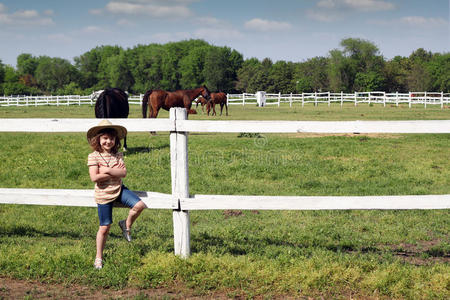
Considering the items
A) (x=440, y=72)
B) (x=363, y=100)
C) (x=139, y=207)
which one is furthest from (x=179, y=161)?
(x=440, y=72)

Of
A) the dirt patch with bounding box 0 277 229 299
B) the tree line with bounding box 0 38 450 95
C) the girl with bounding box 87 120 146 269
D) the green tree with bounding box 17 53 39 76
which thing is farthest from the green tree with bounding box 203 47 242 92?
the dirt patch with bounding box 0 277 229 299

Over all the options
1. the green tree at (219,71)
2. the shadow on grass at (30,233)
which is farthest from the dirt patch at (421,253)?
the green tree at (219,71)

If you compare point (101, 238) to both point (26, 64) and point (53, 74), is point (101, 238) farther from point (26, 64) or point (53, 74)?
point (26, 64)

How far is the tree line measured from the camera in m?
112

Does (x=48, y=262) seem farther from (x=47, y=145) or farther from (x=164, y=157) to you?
(x=47, y=145)

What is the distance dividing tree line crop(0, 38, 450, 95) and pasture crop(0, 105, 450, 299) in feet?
270

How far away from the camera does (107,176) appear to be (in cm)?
427

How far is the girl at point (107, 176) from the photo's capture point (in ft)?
14.1

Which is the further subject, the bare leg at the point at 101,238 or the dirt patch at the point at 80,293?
the bare leg at the point at 101,238

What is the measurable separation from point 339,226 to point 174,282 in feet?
9.94

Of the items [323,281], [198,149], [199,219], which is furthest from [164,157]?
[323,281]

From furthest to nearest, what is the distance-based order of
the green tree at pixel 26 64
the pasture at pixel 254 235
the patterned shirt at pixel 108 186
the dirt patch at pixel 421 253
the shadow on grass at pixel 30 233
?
the green tree at pixel 26 64 → the shadow on grass at pixel 30 233 → the dirt patch at pixel 421 253 → the patterned shirt at pixel 108 186 → the pasture at pixel 254 235

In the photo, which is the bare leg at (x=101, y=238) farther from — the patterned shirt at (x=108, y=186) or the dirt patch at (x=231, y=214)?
the dirt patch at (x=231, y=214)

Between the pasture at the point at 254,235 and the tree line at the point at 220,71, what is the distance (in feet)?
270
